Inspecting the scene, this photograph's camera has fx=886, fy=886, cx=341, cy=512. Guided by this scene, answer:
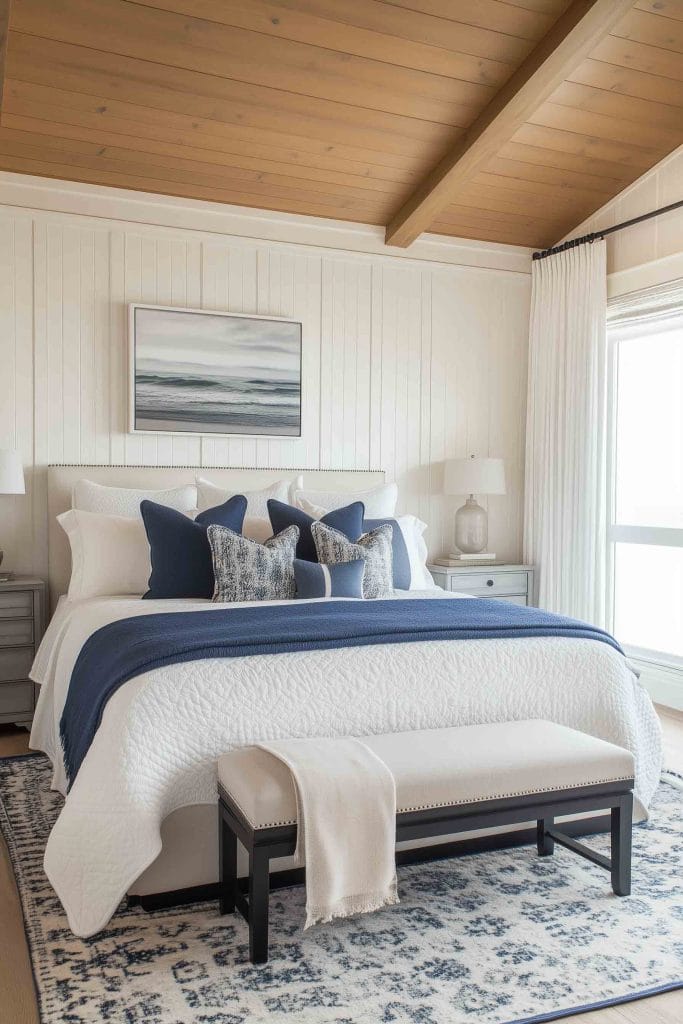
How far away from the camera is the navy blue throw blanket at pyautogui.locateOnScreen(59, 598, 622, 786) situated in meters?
2.47

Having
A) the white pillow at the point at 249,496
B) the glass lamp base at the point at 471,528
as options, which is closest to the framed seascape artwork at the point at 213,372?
the white pillow at the point at 249,496

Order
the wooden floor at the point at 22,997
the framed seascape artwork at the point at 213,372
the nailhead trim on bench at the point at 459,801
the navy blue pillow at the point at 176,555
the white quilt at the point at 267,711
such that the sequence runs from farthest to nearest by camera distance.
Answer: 1. the framed seascape artwork at the point at 213,372
2. the navy blue pillow at the point at 176,555
3. the white quilt at the point at 267,711
4. the nailhead trim on bench at the point at 459,801
5. the wooden floor at the point at 22,997

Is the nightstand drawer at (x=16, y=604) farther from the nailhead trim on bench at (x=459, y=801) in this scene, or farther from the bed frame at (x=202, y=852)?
the nailhead trim on bench at (x=459, y=801)

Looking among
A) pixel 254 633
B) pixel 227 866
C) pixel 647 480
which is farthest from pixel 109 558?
pixel 647 480

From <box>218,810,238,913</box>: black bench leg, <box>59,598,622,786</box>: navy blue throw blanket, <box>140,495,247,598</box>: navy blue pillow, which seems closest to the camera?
<box>218,810,238,913</box>: black bench leg

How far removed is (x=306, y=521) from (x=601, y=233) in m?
2.53

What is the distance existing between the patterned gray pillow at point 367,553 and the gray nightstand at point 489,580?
1.25 meters

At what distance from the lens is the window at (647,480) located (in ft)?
15.5

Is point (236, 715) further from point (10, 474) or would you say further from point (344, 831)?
point (10, 474)

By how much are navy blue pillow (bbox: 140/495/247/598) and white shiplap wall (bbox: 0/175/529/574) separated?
943 millimetres

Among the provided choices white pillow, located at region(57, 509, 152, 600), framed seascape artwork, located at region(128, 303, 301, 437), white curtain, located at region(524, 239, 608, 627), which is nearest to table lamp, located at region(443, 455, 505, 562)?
white curtain, located at region(524, 239, 608, 627)

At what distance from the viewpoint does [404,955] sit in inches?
84.7

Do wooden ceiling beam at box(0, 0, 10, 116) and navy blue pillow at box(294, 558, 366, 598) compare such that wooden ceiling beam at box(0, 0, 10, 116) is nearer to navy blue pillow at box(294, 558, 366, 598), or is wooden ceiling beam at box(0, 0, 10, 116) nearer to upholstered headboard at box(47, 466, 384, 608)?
upholstered headboard at box(47, 466, 384, 608)

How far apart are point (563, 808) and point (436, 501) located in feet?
10.1
